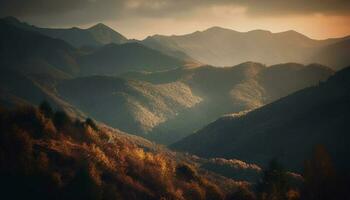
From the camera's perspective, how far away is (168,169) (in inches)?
4099

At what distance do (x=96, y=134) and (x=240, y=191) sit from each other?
4060 cm

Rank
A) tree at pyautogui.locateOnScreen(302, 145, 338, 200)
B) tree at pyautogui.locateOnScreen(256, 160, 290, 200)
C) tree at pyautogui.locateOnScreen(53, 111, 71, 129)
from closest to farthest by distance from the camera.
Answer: tree at pyautogui.locateOnScreen(256, 160, 290, 200) → tree at pyautogui.locateOnScreen(302, 145, 338, 200) → tree at pyautogui.locateOnScreen(53, 111, 71, 129)

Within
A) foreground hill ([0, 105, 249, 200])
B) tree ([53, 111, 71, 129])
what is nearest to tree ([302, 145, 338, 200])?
foreground hill ([0, 105, 249, 200])

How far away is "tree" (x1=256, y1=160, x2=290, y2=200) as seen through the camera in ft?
296

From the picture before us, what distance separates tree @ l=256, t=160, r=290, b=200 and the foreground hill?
29.8 feet

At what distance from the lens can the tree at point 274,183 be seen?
90.1 meters

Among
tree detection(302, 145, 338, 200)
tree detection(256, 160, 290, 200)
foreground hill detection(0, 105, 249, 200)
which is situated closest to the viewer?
foreground hill detection(0, 105, 249, 200)

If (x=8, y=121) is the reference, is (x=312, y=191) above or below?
below

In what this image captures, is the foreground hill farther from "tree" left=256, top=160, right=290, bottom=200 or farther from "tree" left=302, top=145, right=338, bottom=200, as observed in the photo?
"tree" left=302, top=145, right=338, bottom=200

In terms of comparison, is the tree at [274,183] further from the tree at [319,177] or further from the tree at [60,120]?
the tree at [60,120]

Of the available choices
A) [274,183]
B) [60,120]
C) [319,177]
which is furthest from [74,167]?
[319,177]

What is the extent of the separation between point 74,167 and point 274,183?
43.8 metres

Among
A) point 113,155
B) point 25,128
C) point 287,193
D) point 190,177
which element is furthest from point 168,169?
point 25,128

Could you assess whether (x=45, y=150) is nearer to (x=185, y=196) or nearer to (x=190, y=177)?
(x=185, y=196)
